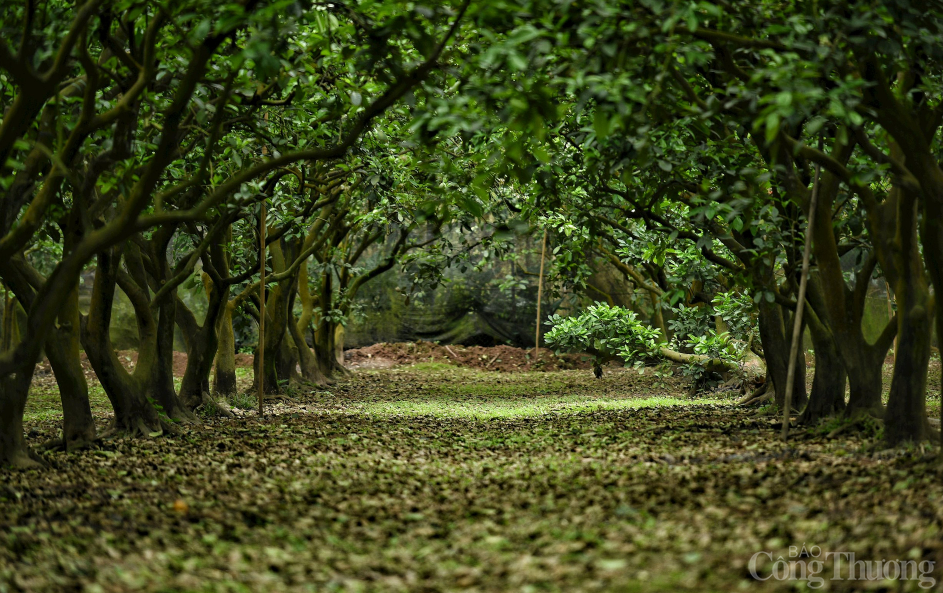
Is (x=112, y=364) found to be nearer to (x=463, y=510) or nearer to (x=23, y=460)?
(x=23, y=460)

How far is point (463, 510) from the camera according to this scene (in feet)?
17.3

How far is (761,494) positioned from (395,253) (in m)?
10.0

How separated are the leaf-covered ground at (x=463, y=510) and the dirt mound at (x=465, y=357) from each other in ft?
49.3

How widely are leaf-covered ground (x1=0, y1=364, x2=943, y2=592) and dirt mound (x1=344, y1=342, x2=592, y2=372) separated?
15.0 m

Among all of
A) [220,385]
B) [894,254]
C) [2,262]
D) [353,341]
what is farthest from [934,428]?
[353,341]

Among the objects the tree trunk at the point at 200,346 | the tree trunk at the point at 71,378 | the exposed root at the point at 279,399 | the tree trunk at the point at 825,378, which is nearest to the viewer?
the tree trunk at the point at 71,378

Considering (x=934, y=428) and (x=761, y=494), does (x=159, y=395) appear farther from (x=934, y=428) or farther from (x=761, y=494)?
(x=934, y=428)

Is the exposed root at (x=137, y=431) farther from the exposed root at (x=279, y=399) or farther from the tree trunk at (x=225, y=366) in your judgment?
the exposed root at (x=279, y=399)

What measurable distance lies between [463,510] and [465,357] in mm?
20101

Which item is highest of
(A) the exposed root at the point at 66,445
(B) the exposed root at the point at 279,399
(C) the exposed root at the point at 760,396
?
(C) the exposed root at the point at 760,396

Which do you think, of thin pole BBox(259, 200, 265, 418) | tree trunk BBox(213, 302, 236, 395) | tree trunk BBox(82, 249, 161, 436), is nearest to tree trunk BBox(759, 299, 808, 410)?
thin pole BBox(259, 200, 265, 418)

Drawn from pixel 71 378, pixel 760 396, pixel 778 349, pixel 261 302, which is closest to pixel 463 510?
pixel 71 378

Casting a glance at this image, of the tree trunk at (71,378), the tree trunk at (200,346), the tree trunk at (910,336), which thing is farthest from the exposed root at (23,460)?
the tree trunk at (910,336)

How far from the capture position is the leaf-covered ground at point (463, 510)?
12.6ft
